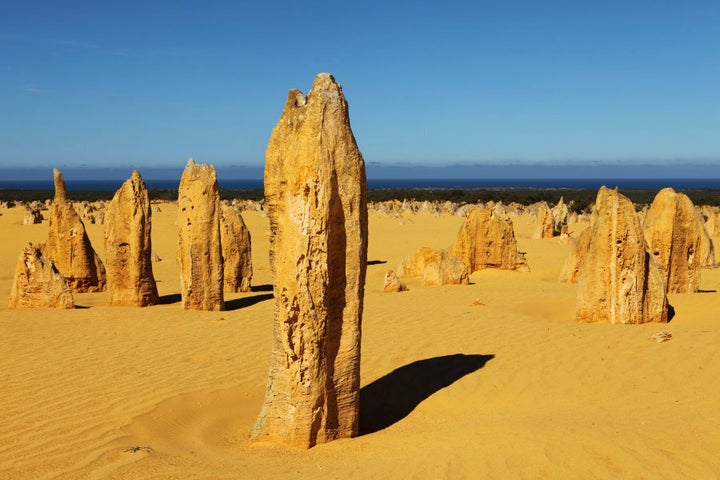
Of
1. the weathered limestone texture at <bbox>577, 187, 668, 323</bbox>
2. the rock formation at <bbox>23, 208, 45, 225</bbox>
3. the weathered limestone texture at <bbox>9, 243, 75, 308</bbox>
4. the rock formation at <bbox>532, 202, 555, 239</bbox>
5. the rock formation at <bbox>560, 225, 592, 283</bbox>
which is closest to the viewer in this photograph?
the weathered limestone texture at <bbox>577, 187, 668, 323</bbox>

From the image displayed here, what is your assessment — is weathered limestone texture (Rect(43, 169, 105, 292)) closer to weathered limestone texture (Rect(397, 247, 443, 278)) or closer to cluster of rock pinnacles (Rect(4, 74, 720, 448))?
cluster of rock pinnacles (Rect(4, 74, 720, 448))

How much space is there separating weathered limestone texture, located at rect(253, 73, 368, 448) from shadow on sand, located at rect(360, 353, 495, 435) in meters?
0.80

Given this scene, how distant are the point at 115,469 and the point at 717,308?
9849 millimetres

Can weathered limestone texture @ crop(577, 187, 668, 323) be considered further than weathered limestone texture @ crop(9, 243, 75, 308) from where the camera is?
No

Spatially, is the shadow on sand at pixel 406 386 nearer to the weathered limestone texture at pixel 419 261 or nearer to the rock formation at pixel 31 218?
the weathered limestone texture at pixel 419 261

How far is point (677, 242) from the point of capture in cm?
1314

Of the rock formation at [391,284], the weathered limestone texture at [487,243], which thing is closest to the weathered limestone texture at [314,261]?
the rock formation at [391,284]

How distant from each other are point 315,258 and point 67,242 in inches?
441

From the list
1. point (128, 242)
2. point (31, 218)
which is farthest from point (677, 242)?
point (31, 218)

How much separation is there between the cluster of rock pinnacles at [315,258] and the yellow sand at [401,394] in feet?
1.53

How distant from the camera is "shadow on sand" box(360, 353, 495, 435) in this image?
23.1 ft

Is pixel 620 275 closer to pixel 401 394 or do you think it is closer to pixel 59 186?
pixel 401 394

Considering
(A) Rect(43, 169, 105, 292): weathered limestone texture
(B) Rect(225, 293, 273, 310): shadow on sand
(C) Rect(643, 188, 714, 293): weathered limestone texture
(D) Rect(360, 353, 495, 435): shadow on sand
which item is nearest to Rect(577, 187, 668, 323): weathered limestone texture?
(D) Rect(360, 353, 495, 435): shadow on sand

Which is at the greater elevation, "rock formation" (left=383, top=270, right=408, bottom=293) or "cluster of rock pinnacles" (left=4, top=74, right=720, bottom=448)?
"cluster of rock pinnacles" (left=4, top=74, right=720, bottom=448)
